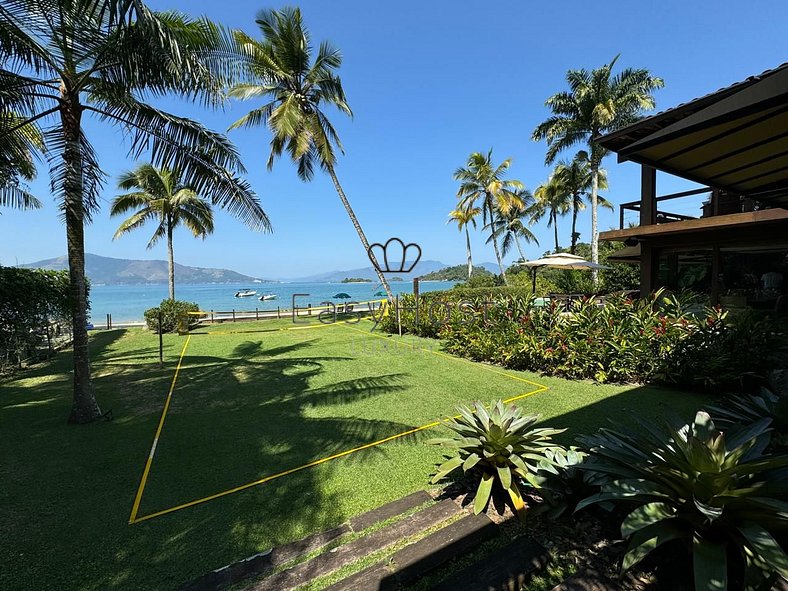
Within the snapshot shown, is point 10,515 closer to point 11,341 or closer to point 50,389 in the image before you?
point 50,389

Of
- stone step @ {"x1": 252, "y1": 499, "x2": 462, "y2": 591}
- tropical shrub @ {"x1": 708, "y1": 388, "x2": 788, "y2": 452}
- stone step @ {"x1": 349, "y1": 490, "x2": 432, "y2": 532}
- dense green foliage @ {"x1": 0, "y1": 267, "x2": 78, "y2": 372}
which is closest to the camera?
stone step @ {"x1": 252, "y1": 499, "x2": 462, "y2": 591}

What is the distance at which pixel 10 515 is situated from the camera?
9.87 feet

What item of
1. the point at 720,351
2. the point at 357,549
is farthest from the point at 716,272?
the point at 357,549

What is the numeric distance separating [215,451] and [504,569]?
143 inches

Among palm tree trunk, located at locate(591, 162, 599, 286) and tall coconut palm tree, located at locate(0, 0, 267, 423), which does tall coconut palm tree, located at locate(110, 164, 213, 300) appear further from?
palm tree trunk, located at locate(591, 162, 599, 286)

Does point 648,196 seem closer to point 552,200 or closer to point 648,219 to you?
point 648,219

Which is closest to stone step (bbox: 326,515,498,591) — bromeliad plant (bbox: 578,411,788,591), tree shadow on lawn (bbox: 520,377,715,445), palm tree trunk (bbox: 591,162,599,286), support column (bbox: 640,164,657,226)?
bromeliad plant (bbox: 578,411,788,591)

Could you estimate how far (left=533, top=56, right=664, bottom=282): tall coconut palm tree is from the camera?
18531 millimetres

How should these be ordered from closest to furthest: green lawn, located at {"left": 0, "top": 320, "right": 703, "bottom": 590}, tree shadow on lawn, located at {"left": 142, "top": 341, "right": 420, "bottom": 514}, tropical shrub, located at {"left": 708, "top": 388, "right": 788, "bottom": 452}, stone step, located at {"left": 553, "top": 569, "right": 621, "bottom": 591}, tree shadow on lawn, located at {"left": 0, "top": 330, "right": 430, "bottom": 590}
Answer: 1. stone step, located at {"left": 553, "top": 569, "right": 621, "bottom": 591}
2. tree shadow on lawn, located at {"left": 0, "top": 330, "right": 430, "bottom": 590}
3. green lawn, located at {"left": 0, "top": 320, "right": 703, "bottom": 590}
4. tropical shrub, located at {"left": 708, "top": 388, "right": 788, "bottom": 452}
5. tree shadow on lawn, located at {"left": 142, "top": 341, "right": 420, "bottom": 514}

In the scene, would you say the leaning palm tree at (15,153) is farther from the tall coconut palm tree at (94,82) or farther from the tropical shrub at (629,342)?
the tropical shrub at (629,342)

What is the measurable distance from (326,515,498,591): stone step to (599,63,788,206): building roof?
9.06 feet

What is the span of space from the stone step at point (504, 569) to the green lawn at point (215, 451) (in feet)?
3.95

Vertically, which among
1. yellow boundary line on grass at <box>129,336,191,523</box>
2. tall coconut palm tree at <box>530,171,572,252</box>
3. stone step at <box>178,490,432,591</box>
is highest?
tall coconut palm tree at <box>530,171,572,252</box>

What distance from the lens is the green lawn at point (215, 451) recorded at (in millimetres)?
2580
